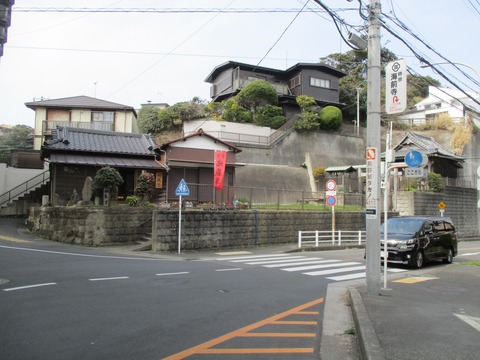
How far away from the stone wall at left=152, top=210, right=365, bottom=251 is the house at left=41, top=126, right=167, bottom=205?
21.8 feet

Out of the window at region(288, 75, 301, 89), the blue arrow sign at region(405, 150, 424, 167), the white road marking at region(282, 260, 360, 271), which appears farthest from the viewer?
the window at region(288, 75, 301, 89)

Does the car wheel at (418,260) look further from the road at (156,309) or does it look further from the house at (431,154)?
the house at (431,154)

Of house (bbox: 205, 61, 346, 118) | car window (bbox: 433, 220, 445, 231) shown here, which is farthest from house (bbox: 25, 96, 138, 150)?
car window (bbox: 433, 220, 445, 231)

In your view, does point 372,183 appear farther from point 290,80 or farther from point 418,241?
point 290,80

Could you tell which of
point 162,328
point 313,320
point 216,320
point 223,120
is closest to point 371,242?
point 313,320

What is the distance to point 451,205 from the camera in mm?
37750

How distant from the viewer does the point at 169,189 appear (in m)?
24.6

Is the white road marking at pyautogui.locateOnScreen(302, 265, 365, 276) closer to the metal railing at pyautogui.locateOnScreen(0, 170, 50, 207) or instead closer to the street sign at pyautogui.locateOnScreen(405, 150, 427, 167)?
the street sign at pyautogui.locateOnScreen(405, 150, 427, 167)

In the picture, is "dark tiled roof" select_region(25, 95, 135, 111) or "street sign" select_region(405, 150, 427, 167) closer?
"street sign" select_region(405, 150, 427, 167)

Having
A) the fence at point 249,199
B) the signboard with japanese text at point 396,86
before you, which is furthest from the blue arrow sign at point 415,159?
the fence at point 249,199

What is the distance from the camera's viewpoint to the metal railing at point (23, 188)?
2686 centimetres

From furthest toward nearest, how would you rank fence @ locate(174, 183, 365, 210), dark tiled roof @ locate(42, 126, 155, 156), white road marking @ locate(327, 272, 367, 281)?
Result: dark tiled roof @ locate(42, 126, 155, 156) < fence @ locate(174, 183, 365, 210) < white road marking @ locate(327, 272, 367, 281)

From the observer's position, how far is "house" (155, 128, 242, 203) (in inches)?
962

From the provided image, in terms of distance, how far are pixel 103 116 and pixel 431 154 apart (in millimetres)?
30246
